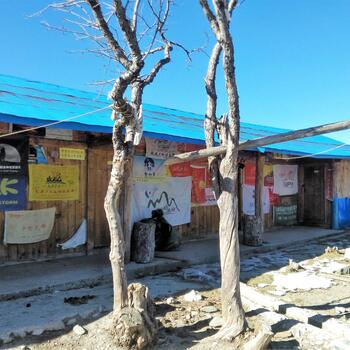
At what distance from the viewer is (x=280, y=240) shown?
11.3m

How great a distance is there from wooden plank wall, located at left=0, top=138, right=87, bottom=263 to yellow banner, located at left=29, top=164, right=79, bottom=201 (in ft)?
0.32

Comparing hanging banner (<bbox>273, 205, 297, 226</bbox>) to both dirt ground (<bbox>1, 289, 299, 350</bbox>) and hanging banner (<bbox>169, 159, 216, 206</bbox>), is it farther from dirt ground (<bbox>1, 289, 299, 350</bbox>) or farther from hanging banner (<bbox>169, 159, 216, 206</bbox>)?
dirt ground (<bbox>1, 289, 299, 350</bbox>)

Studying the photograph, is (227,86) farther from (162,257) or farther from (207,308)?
(162,257)

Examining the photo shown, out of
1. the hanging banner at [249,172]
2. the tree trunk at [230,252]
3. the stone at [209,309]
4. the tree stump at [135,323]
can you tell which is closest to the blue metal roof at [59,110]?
the hanging banner at [249,172]

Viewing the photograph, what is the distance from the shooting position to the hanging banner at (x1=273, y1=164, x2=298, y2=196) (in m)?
13.8

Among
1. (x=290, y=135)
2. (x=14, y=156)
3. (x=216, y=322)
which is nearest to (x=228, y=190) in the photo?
(x=290, y=135)

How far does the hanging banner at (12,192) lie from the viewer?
7.52 m

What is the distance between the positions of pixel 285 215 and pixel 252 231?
14.7 feet

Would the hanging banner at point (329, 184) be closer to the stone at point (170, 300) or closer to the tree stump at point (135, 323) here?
the stone at point (170, 300)

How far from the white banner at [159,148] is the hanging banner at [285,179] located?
15.8 ft

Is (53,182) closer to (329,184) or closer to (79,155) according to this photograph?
(79,155)

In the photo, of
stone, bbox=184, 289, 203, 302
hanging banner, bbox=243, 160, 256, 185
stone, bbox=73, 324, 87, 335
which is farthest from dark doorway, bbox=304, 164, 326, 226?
stone, bbox=73, 324, 87, 335

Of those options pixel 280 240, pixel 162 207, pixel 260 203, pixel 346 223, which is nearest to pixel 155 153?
pixel 162 207

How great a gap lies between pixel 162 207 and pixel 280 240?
347 centimetres
